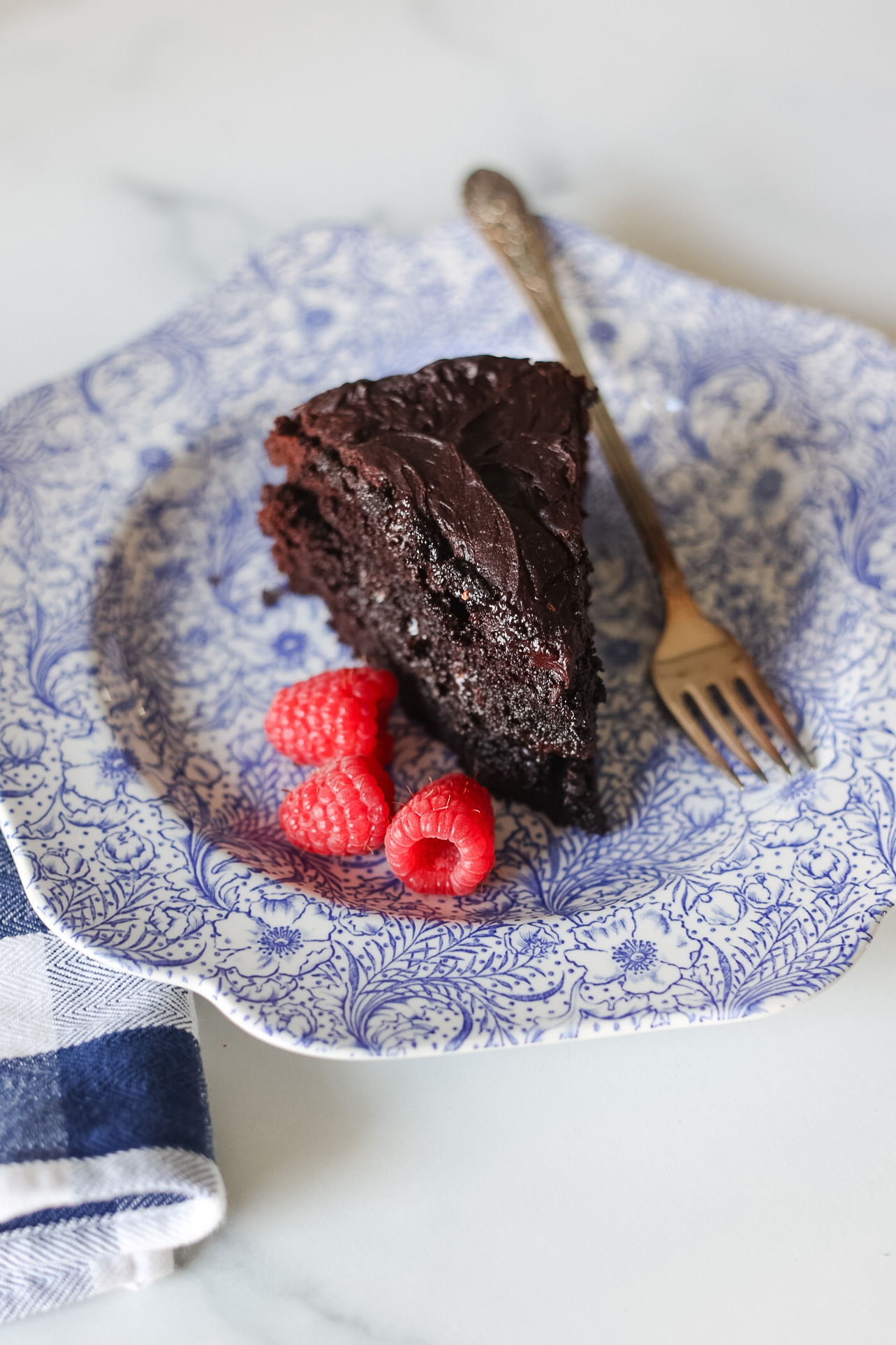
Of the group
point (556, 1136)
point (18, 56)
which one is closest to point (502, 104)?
point (18, 56)

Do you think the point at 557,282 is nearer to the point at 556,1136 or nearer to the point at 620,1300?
the point at 556,1136

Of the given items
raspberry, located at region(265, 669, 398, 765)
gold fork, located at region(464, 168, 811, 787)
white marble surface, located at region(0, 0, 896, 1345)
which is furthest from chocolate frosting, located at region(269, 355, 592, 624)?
white marble surface, located at region(0, 0, 896, 1345)

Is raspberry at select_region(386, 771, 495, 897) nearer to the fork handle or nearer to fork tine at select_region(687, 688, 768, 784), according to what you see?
fork tine at select_region(687, 688, 768, 784)

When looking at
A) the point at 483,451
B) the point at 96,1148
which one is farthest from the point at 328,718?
the point at 96,1148

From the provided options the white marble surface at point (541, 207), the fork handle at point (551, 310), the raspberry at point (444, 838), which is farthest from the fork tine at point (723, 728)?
the raspberry at point (444, 838)

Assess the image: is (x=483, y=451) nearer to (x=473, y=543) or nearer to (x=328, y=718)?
(x=473, y=543)

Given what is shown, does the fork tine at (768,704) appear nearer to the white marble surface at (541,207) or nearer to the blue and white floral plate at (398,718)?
the blue and white floral plate at (398,718)
